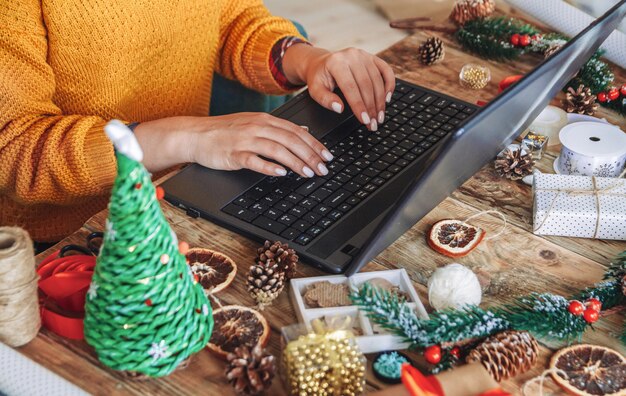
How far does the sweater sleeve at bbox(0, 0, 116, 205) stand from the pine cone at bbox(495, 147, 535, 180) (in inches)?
22.9

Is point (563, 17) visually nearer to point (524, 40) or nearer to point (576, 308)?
point (524, 40)

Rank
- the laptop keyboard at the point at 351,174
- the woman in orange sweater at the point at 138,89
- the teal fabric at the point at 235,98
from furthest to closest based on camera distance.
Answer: the teal fabric at the point at 235,98 < the woman in orange sweater at the point at 138,89 < the laptop keyboard at the point at 351,174

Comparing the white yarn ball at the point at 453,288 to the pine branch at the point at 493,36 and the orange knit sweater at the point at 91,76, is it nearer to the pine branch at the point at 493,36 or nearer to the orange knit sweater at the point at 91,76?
the orange knit sweater at the point at 91,76

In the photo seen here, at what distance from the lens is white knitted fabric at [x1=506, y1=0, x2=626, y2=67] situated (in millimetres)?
1467

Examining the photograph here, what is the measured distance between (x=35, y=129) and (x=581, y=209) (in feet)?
2.55

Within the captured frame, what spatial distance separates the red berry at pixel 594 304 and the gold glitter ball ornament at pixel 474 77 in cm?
57

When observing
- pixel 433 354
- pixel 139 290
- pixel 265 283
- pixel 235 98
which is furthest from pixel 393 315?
pixel 235 98

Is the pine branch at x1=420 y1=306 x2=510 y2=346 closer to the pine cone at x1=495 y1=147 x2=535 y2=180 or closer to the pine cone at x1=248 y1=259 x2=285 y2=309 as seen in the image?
the pine cone at x1=248 y1=259 x2=285 y2=309

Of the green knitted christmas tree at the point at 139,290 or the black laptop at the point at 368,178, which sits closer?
the green knitted christmas tree at the point at 139,290

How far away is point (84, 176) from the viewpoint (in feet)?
3.85

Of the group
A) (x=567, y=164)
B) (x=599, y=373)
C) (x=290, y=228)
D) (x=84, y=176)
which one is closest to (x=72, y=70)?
(x=84, y=176)

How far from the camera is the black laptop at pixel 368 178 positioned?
0.94m

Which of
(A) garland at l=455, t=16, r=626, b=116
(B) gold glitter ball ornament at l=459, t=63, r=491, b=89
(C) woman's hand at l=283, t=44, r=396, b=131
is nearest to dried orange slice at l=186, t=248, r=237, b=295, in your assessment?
(C) woman's hand at l=283, t=44, r=396, b=131

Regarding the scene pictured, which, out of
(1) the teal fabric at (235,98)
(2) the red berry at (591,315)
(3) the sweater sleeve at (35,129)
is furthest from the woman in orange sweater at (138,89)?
(2) the red berry at (591,315)
